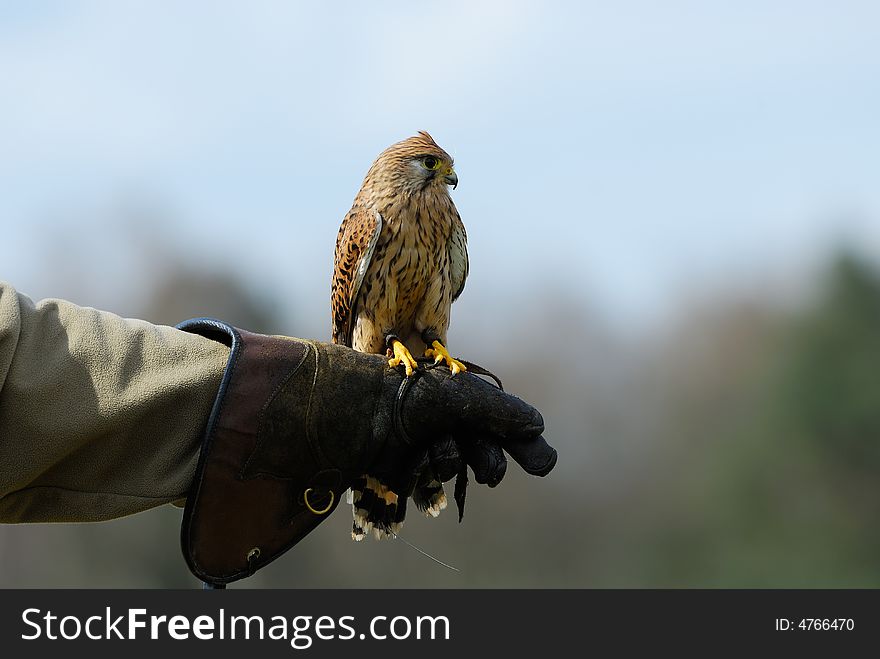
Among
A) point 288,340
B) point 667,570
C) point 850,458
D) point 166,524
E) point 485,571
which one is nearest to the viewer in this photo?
point 288,340

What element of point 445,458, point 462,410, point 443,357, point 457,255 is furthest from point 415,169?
point 445,458

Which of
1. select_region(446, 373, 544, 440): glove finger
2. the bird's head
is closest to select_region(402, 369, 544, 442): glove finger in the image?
select_region(446, 373, 544, 440): glove finger

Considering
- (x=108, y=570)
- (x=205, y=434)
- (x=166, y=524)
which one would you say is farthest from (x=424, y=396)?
(x=108, y=570)

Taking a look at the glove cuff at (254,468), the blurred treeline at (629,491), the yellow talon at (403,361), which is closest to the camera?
the glove cuff at (254,468)

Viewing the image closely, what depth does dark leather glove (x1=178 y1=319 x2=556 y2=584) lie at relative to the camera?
2783mm

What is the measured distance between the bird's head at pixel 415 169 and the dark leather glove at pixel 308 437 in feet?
3.81

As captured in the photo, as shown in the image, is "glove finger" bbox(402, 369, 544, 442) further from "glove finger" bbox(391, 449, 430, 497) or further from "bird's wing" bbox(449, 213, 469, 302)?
"bird's wing" bbox(449, 213, 469, 302)

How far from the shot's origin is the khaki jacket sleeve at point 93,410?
258 cm

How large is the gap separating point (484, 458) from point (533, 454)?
0.14 metres

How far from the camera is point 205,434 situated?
276 centimetres

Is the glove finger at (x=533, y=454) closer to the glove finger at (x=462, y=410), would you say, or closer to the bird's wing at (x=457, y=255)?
the glove finger at (x=462, y=410)

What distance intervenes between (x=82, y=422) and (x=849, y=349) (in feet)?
71.6

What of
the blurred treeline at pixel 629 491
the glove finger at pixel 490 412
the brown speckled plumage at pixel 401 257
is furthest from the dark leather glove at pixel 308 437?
the blurred treeline at pixel 629 491
